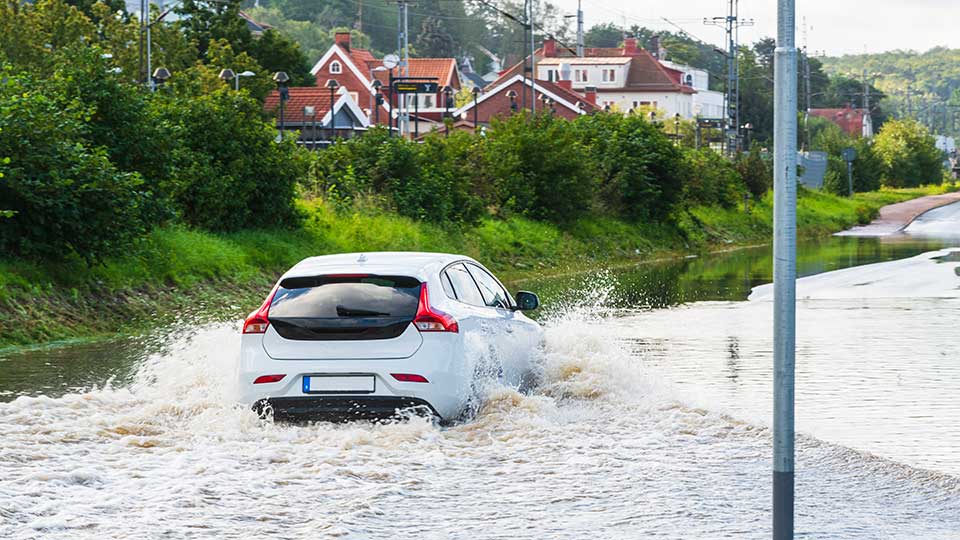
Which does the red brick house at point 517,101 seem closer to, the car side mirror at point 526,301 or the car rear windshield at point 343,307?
the car side mirror at point 526,301

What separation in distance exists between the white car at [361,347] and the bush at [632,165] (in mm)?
35483

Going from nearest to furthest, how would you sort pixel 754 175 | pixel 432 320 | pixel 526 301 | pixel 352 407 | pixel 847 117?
1. pixel 352 407
2. pixel 432 320
3. pixel 526 301
4. pixel 754 175
5. pixel 847 117

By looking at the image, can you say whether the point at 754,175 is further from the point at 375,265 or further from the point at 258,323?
the point at 258,323

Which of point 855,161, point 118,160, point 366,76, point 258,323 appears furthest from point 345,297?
point 366,76

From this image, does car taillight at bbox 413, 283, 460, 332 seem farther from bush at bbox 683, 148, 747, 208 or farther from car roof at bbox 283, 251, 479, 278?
bush at bbox 683, 148, 747, 208

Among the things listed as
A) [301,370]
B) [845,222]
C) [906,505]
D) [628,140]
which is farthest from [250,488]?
[845,222]

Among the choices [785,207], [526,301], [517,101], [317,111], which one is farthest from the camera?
[517,101]

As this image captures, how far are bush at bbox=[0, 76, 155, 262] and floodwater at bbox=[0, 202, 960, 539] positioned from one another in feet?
8.42

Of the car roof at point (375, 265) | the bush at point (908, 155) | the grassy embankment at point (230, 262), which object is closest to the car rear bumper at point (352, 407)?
the car roof at point (375, 265)

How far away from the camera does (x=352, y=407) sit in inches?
474

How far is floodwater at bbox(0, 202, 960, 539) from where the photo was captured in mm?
9078

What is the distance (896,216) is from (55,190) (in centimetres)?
6336

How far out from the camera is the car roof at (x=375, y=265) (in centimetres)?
1270

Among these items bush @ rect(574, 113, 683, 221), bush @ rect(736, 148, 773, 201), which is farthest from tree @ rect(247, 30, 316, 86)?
bush @ rect(574, 113, 683, 221)
